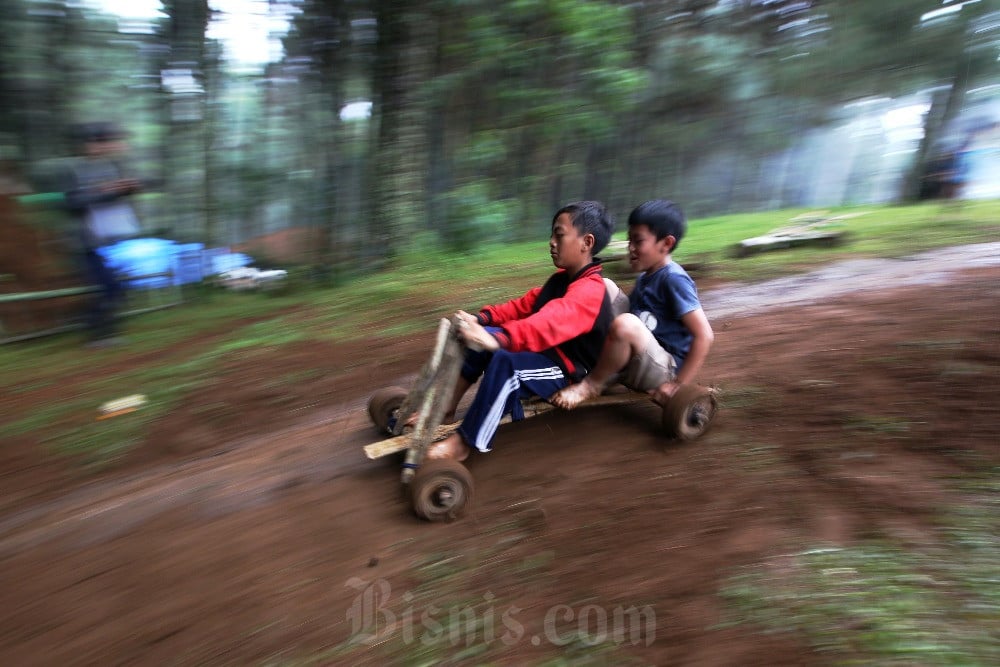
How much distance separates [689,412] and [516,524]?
0.98 m

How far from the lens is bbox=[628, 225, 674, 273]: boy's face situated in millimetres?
3059

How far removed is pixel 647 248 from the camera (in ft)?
10.1

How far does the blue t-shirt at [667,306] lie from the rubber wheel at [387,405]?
4.23 feet

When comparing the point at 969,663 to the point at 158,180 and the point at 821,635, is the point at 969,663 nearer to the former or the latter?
the point at 821,635

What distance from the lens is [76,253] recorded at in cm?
717

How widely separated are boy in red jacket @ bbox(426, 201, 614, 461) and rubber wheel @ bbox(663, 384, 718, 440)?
0.44 metres

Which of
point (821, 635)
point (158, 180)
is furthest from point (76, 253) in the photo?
point (821, 635)

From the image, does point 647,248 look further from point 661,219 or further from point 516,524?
point 516,524

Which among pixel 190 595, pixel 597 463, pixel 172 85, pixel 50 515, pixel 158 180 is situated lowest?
pixel 50 515

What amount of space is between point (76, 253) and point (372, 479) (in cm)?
611

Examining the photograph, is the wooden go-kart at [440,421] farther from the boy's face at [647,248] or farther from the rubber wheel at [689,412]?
the boy's face at [647,248]

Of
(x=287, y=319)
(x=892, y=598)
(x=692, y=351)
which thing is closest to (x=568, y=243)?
(x=692, y=351)
